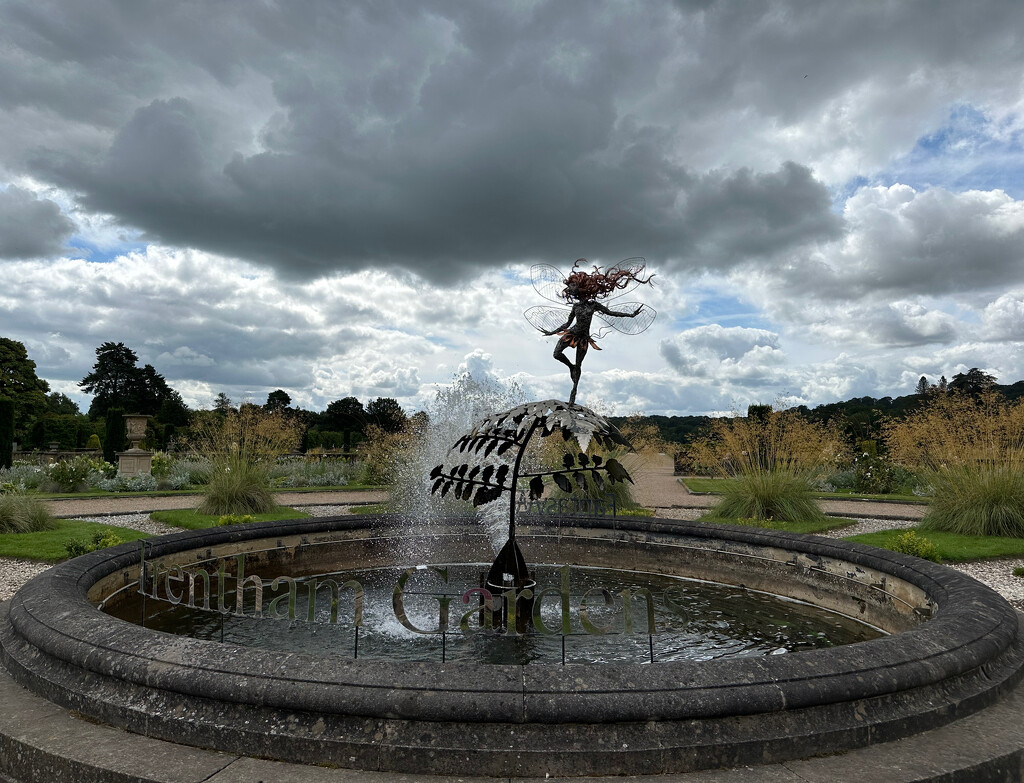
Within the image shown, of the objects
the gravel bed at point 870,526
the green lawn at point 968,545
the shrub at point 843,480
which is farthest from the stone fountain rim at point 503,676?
the shrub at point 843,480

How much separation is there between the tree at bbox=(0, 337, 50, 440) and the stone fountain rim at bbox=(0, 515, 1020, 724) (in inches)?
1783

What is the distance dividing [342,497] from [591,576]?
1039 centimetres

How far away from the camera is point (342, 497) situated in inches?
661

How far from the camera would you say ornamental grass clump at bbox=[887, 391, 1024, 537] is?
9.73 meters

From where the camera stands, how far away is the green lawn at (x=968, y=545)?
861cm

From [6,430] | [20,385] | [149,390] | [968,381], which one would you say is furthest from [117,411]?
[968,381]

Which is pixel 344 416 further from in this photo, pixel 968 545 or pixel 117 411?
pixel 968 545

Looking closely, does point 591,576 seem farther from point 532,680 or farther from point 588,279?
point 532,680

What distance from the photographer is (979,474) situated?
1021 cm

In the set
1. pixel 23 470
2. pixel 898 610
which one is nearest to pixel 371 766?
pixel 898 610

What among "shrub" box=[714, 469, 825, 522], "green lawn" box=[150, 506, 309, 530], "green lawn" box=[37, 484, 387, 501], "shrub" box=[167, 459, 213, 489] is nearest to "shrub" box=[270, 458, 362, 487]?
"green lawn" box=[37, 484, 387, 501]

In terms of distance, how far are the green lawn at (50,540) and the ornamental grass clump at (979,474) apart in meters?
12.1

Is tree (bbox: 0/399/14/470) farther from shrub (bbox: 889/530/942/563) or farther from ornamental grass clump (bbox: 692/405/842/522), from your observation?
shrub (bbox: 889/530/942/563)

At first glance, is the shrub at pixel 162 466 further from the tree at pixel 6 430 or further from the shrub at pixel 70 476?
the tree at pixel 6 430
